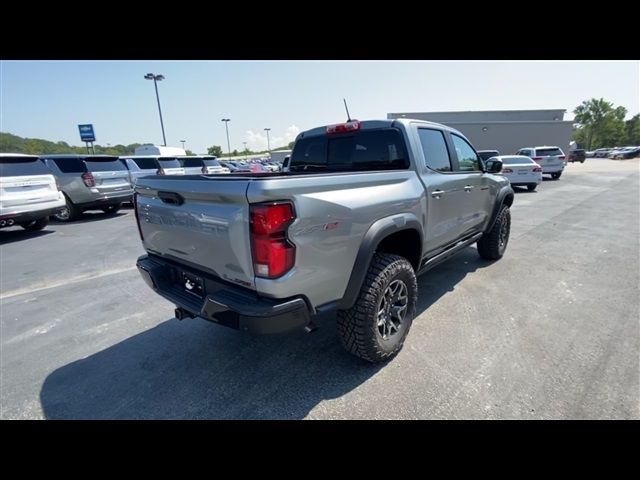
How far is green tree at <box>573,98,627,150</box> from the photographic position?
2835 inches

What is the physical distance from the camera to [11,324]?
139 inches

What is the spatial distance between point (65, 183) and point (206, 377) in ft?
30.9

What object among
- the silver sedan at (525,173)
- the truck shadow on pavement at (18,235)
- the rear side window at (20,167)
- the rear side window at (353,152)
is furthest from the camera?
the silver sedan at (525,173)

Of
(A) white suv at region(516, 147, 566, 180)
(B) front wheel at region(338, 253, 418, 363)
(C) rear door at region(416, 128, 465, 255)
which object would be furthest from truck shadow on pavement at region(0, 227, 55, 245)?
(A) white suv at region(516, 147, 566, 180)

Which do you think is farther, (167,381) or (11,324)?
(11,324)

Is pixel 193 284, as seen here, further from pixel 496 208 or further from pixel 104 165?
pixel 104 165

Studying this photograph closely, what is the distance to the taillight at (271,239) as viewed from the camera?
70.3 inches

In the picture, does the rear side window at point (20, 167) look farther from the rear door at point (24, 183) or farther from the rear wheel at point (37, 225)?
the rear wheel at point (37, 225)

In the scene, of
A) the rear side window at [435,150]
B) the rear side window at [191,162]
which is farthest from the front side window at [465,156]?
the rear side window at [191,162]

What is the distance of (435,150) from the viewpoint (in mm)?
3414
